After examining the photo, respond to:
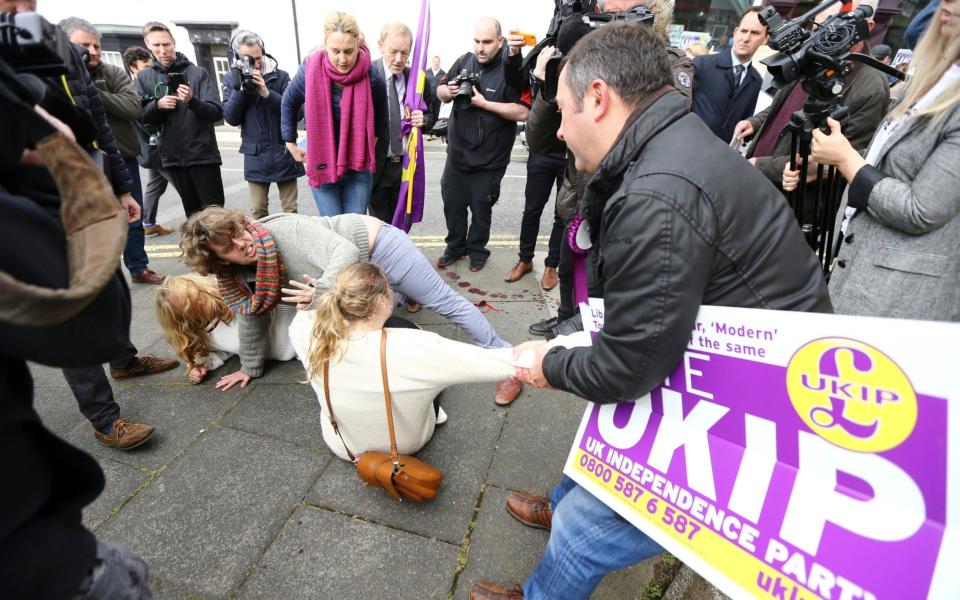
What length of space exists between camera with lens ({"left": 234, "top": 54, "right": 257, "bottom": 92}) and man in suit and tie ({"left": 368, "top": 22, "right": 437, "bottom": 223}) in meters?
1.07

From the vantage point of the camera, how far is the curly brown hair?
2.36m

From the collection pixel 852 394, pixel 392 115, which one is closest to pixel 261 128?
pixel 392 115

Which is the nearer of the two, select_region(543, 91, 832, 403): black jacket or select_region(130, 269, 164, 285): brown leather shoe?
select_region(543, 91, 832, 403): black jacket

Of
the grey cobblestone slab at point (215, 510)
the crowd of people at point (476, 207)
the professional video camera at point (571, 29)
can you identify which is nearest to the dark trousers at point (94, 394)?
the crowd of people at point (476, 207)

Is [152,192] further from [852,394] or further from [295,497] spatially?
[852,394]

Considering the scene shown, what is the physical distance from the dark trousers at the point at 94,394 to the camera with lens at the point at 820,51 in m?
3.27

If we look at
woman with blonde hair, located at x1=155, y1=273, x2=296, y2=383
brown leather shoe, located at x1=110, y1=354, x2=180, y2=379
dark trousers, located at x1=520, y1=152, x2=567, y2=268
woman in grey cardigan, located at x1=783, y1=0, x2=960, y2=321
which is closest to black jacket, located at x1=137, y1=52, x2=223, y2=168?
woman with blonde hair, located at x1=155, y1=273, x2=296, y2=383

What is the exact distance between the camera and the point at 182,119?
13.8 feet

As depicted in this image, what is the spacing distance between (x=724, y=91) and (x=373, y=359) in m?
3.49

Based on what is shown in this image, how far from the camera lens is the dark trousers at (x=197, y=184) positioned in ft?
14.3

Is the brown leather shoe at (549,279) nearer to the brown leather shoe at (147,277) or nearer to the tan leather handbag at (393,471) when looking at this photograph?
the tan leather handbag at (393,471)

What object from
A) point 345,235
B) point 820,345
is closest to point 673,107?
point 820,345

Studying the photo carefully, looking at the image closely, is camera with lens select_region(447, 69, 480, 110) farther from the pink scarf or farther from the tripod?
the tripod

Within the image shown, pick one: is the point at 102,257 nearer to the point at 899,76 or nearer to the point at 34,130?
the point at 34,130
